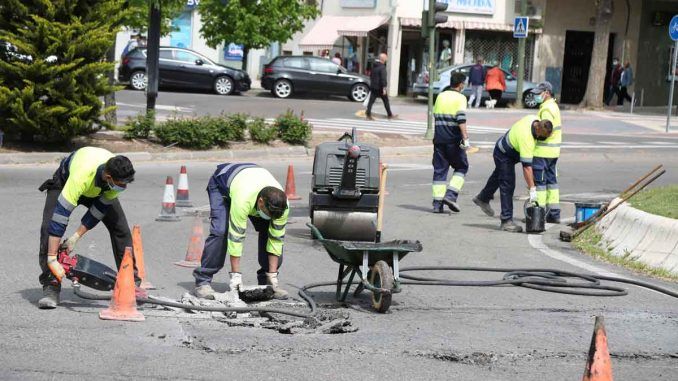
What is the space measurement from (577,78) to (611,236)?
30.9 metres

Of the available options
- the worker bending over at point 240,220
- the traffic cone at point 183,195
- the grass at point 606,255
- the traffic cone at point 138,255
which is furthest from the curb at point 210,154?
the worker bending over at point 240,220

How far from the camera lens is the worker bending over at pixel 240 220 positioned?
821 cm

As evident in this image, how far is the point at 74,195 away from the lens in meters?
7.99

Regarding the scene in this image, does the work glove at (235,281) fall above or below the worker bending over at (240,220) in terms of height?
below

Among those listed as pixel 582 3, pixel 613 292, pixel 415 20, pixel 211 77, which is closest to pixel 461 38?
pixel 415 20

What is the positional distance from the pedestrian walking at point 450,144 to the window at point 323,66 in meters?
20.7

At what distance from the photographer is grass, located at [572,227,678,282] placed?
10771mm

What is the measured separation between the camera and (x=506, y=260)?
11.5 m

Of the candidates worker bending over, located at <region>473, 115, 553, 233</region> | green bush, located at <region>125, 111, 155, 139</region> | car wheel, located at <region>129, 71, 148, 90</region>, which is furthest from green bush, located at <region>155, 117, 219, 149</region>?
car wheel, located at <region>129, 71, 148, 90</region>

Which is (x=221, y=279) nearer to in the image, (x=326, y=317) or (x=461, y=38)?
(x=326, y=317)

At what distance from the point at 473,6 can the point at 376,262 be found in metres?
33.5

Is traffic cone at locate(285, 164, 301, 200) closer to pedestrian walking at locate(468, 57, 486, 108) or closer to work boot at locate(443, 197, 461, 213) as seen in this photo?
work boot at locate(443, 197, 461, 213)

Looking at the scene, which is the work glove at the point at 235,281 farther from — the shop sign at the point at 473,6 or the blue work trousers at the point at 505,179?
the shop sign at the point at 473,6

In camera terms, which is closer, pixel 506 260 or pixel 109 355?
pixel 109 355
